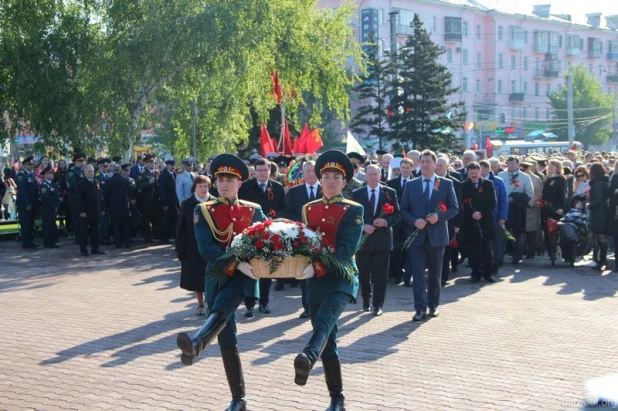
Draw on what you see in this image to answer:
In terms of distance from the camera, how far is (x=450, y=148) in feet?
137

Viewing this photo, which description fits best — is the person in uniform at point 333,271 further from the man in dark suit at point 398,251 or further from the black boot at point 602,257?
the black boot at point 602,257

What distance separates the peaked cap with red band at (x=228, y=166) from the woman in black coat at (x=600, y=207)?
32.9ft

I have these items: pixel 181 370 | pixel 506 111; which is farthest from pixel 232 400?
pixel 506 111

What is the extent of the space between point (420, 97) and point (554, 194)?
25.8m

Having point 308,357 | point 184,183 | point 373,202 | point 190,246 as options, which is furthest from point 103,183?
point 308,357

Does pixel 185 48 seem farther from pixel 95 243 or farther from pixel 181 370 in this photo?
pixel 181 370

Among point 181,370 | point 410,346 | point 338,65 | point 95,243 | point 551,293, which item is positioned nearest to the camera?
point 181,370

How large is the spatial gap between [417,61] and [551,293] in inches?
1117

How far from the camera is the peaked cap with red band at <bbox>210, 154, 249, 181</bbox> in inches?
276

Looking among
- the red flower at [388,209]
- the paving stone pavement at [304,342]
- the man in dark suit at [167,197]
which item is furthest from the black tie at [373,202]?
the man in dark suit at [167,197]

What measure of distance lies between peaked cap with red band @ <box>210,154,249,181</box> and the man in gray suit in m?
4.29

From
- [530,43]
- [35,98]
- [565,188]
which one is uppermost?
[530,43]

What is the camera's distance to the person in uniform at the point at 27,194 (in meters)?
20.1

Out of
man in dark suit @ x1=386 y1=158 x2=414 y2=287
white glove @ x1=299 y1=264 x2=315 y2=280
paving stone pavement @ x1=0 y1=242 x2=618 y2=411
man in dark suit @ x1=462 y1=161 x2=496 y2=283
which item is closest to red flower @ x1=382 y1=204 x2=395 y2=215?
paving stone pavement @ x1=0 y1=242 x2=618 y2=411
